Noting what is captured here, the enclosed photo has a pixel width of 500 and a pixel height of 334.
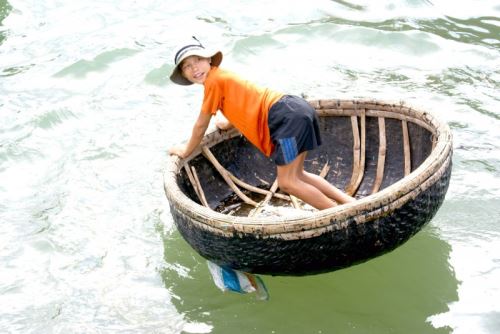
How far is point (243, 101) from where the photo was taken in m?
4.01

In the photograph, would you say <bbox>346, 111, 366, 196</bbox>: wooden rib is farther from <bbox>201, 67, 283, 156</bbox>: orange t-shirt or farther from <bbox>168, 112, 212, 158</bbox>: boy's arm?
<bbox>168, 112, 212, 158</bbox>: boy's arm

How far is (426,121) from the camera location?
4.24 meters

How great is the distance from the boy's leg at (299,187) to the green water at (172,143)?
18.4 inches

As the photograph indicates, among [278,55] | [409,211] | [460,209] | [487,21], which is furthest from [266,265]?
[487,21]

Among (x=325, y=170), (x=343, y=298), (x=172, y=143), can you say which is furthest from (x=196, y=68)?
(x=172, y=143)

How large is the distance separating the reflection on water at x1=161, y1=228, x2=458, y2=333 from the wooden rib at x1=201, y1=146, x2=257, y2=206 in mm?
521

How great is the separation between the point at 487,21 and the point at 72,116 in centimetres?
404

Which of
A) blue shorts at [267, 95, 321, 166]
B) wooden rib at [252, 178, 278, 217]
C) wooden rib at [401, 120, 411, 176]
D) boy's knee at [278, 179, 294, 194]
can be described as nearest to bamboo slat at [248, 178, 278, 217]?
wooden rib at [252, 178, 278, 217]

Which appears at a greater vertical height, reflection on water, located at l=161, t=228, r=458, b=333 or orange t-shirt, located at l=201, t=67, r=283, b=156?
orange t-shirt, located at l=201, t=67, r=283, b=156

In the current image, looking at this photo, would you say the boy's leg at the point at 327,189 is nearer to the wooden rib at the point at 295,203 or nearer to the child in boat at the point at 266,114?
the child in boat at the point at 266,114

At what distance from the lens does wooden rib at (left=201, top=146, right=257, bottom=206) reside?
4.68m

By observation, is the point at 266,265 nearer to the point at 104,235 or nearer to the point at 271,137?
the point at 271,137

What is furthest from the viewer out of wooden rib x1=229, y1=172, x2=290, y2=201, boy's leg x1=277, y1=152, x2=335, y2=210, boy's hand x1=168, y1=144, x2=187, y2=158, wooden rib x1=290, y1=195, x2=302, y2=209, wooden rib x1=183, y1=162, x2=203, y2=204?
wooden rib x1=229, y1=172, x2=290, y2=201

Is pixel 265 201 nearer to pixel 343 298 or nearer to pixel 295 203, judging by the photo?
pixel 295 203
